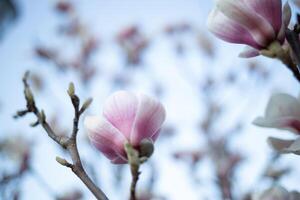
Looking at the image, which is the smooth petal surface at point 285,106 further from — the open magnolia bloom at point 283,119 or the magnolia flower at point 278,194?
the magnolia flower at point 278,194

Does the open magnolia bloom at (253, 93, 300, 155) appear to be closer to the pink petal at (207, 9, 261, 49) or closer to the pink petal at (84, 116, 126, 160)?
the pink petal at (207, 9, 261, 49)

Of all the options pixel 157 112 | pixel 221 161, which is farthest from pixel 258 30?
pixel 221 161

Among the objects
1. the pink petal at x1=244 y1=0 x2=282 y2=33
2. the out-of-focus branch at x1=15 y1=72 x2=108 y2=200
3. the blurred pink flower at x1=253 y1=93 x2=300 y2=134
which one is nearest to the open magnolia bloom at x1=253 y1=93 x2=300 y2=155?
the blurred pink flower at x1=253 y1=93 x2=300 y2=134

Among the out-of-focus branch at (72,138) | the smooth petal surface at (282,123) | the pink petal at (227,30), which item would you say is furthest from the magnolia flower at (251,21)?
the out-of-focus branch at (72,138)

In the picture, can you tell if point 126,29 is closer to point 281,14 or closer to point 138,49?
point 138,49

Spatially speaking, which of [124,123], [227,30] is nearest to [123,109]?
[124,123]

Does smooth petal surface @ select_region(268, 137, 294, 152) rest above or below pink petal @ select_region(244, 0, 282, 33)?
below
